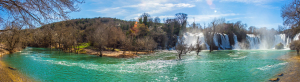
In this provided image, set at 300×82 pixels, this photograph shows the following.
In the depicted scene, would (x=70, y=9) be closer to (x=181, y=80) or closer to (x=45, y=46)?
(x=181, y=80)

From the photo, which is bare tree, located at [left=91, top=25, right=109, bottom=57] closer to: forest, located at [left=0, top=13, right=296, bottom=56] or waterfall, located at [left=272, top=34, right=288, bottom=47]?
forest, located at [left=0, top=13, right=296, bottom=56]

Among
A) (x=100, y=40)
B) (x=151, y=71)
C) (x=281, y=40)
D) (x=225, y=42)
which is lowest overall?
(x=151, y=71)

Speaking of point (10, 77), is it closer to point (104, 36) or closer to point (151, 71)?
point (151, 71)

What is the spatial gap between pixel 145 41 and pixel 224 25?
65.4m

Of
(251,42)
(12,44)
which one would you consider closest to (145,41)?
(12,44)

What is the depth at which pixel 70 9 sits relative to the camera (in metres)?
8.34

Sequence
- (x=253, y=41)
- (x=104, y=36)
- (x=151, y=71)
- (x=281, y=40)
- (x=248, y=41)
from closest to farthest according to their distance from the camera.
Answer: (x=151, y=71) < (x=104, y=36) < (x=281, y=40) < (x=248, y=41) < (x=253, y=41)

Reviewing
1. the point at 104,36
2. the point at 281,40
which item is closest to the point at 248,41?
the point at 281,40

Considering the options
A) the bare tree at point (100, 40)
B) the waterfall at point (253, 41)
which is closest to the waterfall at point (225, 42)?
the waterfall at point (253, 41)

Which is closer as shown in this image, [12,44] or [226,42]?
[12,44]

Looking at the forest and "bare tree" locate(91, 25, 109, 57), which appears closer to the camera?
the forest

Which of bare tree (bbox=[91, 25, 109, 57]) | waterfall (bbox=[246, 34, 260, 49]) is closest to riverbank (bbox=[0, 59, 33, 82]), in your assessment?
bare tree (bbox=[91, 25, 109, 57])

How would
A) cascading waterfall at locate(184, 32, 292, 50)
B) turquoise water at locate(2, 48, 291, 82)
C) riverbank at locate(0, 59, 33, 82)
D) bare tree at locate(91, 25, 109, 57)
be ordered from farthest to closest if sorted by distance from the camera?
cascading waterfall at locate(184, 32, 292, 50)
bare tree at locate(91, 25, 109, 57)
turquoise water at locate(2, 48, 291, 82)
riverbank at locate(0, 59, 33, 82)

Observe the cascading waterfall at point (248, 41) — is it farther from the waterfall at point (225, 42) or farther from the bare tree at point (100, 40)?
the bare tree at point (100, 40)
